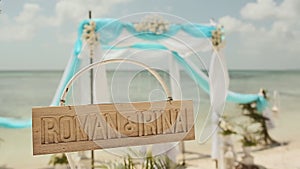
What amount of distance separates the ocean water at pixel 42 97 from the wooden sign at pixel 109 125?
1.52m

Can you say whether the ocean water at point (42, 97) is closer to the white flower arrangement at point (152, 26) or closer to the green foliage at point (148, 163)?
the white flower arrangement at point (152, 26)

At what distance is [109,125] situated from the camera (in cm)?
149

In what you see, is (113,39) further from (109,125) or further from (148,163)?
(109,125)

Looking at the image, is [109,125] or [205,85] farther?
[205,85]

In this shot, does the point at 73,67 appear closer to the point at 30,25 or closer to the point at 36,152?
the point at 30,25

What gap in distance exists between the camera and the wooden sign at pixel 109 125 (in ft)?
4.72

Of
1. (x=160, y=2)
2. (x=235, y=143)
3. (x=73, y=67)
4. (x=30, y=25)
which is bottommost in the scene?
(x=235, y=143)

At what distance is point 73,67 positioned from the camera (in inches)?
130

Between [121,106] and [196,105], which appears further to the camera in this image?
[196,105]

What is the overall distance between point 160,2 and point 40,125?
11.3 feet

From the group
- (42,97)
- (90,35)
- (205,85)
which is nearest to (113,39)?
(90,35)

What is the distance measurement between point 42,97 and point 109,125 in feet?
10.7

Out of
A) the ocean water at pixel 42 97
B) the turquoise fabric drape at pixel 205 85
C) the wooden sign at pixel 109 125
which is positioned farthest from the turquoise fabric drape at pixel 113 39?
the wooden sign at pixel 109 125

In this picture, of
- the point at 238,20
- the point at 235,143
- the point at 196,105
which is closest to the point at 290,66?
the point at 238,20
